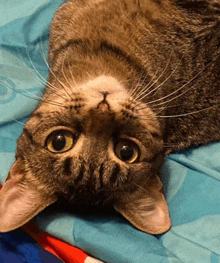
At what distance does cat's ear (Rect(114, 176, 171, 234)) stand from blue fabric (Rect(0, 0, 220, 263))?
0.08 meters

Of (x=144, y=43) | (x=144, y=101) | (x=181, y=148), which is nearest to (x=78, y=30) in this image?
(x=144, y=43)

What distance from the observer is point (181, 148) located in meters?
1.82

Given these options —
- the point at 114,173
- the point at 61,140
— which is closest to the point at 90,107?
the point at 61,140

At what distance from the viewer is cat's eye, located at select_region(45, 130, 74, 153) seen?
132cm

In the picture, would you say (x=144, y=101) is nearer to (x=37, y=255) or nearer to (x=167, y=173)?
(x=167, y=173)

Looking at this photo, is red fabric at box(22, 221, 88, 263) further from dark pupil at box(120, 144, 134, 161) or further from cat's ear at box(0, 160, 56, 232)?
dark pupil at box(120, 144, 134, 161)

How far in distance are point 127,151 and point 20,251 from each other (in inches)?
26.2

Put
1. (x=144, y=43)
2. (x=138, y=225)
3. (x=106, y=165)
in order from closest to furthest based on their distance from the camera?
(x=106, y=165) → (x=138, y=225) → (x=144, y=43)

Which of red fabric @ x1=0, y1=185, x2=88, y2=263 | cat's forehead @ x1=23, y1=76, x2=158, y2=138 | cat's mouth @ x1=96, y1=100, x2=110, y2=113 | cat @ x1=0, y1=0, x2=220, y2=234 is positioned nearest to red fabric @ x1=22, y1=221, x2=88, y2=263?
red fabric @ x1=0, y1=185, x2=88, y2=263

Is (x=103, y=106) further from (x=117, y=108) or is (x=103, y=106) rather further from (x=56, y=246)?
(x=56, y=246)

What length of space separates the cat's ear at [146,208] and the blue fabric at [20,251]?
0.38m

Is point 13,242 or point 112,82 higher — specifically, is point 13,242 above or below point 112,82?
below

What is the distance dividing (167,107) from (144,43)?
317 millimetres

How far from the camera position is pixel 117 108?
1312mm
